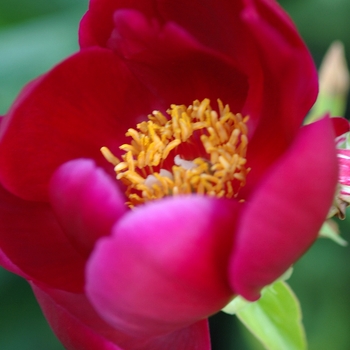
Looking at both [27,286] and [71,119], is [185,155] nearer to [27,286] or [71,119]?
[71,119]

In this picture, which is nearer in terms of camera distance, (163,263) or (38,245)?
(163,263)

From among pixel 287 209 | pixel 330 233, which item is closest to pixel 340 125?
pixel 330 233

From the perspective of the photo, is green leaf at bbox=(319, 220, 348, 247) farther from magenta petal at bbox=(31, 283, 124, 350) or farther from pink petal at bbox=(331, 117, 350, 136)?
magenta petal at bbox=(31, 283, 124, 350)

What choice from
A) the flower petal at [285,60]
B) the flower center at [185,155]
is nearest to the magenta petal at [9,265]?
the flower center at [185,155]

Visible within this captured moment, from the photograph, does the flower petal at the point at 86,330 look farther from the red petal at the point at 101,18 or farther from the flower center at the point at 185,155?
the red petal at the point at 101,18

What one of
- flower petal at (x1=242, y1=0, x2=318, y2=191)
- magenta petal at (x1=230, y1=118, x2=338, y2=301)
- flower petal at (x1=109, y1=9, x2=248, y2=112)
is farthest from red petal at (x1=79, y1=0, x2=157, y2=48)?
magenta petal at (x1=230, y1=118, x2=338, y2=301)

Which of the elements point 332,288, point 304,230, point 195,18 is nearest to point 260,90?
point 195,18

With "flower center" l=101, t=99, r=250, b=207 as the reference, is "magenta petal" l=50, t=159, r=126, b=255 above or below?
above
